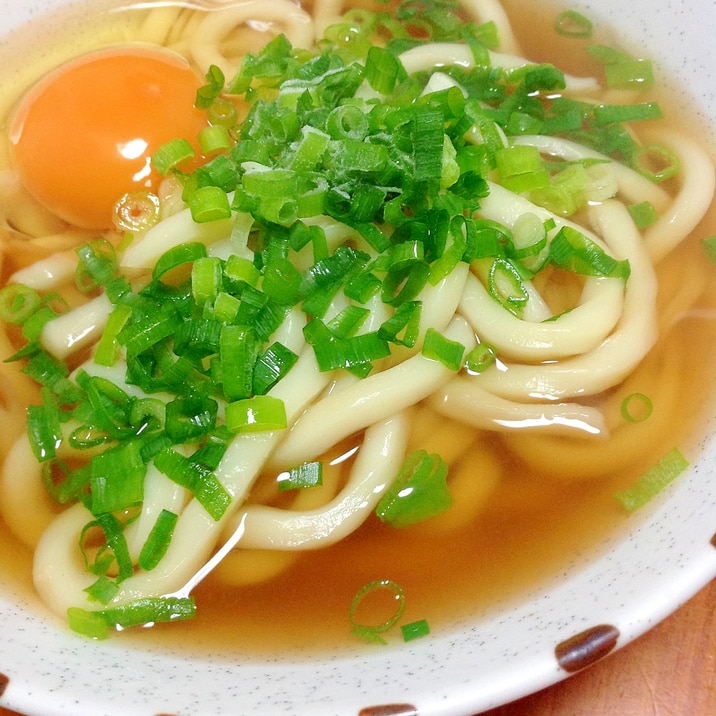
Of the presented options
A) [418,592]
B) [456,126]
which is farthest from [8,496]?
[456,126]

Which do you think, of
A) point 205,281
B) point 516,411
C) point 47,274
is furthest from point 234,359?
point 47,274

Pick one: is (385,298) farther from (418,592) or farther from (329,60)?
(329,60)

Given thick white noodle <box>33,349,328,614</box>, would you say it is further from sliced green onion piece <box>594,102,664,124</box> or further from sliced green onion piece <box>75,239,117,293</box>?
sliced green onion piece <box>594,102,664,124</box>

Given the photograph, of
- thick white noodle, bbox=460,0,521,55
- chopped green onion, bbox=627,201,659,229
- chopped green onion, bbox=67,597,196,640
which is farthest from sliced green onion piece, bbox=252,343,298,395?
thick white noodle, bbox=460,0,521,55

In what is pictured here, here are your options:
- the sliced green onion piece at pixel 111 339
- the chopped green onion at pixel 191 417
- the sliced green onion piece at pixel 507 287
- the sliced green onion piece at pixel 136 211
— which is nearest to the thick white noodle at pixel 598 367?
the sliced green onion piece at pixel 507 287

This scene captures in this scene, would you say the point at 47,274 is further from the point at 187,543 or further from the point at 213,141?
the point at 187,543
